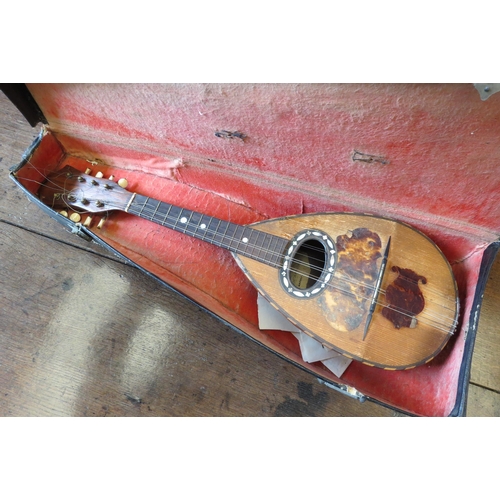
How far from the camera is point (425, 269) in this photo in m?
0.83

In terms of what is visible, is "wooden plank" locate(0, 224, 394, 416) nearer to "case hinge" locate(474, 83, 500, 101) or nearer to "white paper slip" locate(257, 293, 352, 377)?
"white paper slip" locate(257, 293, 352, 377)

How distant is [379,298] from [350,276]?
0.26 ft

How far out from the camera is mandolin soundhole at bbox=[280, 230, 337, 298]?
84 cm

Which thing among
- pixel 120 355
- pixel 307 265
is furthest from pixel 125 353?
pixel 307 265

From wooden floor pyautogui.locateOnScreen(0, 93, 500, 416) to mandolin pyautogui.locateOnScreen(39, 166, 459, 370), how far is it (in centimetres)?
17

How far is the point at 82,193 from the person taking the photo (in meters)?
0.93

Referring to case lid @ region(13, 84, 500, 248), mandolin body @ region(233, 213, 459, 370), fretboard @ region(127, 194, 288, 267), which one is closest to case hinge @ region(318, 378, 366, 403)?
mandolin body @ region(233, 213, 459, 370)

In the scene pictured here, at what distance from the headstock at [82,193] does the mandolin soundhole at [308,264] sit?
451mm

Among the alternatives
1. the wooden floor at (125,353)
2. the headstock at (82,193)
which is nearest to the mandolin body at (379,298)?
the wooden floor at (125,353)

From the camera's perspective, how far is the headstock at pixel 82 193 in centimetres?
92

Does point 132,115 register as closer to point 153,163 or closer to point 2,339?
point 153,163

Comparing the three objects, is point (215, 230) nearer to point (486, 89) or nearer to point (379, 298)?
point (379, 298)

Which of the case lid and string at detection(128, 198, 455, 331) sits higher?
the case lid

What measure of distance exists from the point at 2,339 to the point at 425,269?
108 cm
